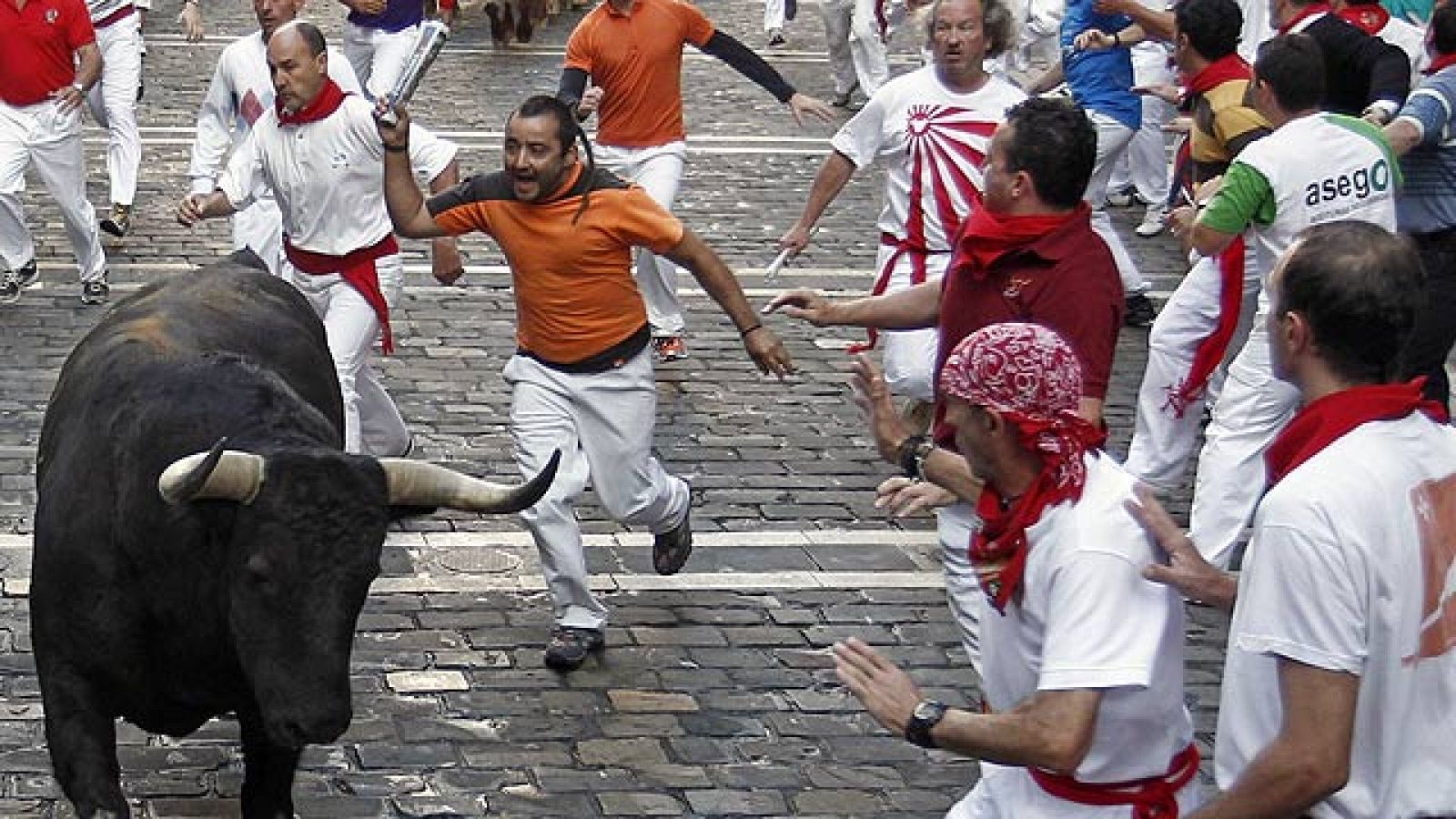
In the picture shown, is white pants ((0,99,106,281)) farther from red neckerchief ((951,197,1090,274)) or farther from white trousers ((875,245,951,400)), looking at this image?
red neckerchief ((951,197,1090,274))

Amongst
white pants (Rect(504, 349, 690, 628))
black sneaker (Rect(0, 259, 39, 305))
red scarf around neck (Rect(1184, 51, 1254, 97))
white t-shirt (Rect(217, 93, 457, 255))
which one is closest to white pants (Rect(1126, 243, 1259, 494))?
red scarf around neck (Rect(1184, 51, 1254, 97))

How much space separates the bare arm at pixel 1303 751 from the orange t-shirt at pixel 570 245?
4417mm

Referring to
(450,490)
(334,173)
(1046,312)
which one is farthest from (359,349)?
(1046,312)

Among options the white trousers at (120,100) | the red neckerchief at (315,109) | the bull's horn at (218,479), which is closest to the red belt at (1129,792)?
the bull's horn at (218,479)

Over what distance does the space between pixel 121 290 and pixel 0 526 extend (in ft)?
13.7

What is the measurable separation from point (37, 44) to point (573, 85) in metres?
3.55

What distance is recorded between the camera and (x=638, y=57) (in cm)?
1245

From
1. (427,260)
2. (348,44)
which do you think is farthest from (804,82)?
(427,260)

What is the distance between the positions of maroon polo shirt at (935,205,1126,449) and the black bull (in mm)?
1675

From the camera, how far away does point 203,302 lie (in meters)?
7.51

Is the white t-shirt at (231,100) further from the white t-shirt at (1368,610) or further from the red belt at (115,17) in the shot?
the white t-shirt at (1368,610)

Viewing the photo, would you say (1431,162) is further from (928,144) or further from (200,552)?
(200,552)

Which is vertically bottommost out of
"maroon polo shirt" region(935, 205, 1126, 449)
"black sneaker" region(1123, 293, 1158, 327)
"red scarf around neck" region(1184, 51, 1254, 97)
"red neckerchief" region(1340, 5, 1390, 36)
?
"black sneaker" region(1123, 293, 1158, 327)

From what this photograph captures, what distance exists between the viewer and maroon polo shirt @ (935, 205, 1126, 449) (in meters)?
6.92
